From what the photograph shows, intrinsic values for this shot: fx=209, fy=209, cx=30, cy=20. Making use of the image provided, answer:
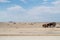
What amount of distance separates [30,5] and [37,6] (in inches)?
5.6

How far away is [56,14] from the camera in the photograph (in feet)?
13.7

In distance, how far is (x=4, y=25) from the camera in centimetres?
423

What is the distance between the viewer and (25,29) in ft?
14.0

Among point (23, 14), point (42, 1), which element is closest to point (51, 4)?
point (42, 1)

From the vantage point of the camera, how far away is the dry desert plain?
4215 millimetres

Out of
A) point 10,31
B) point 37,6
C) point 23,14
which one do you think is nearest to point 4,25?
point 10,31

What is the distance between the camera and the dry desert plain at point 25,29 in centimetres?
421

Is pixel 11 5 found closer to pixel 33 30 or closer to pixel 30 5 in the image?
pixel 30 5

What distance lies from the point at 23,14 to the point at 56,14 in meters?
0.66
